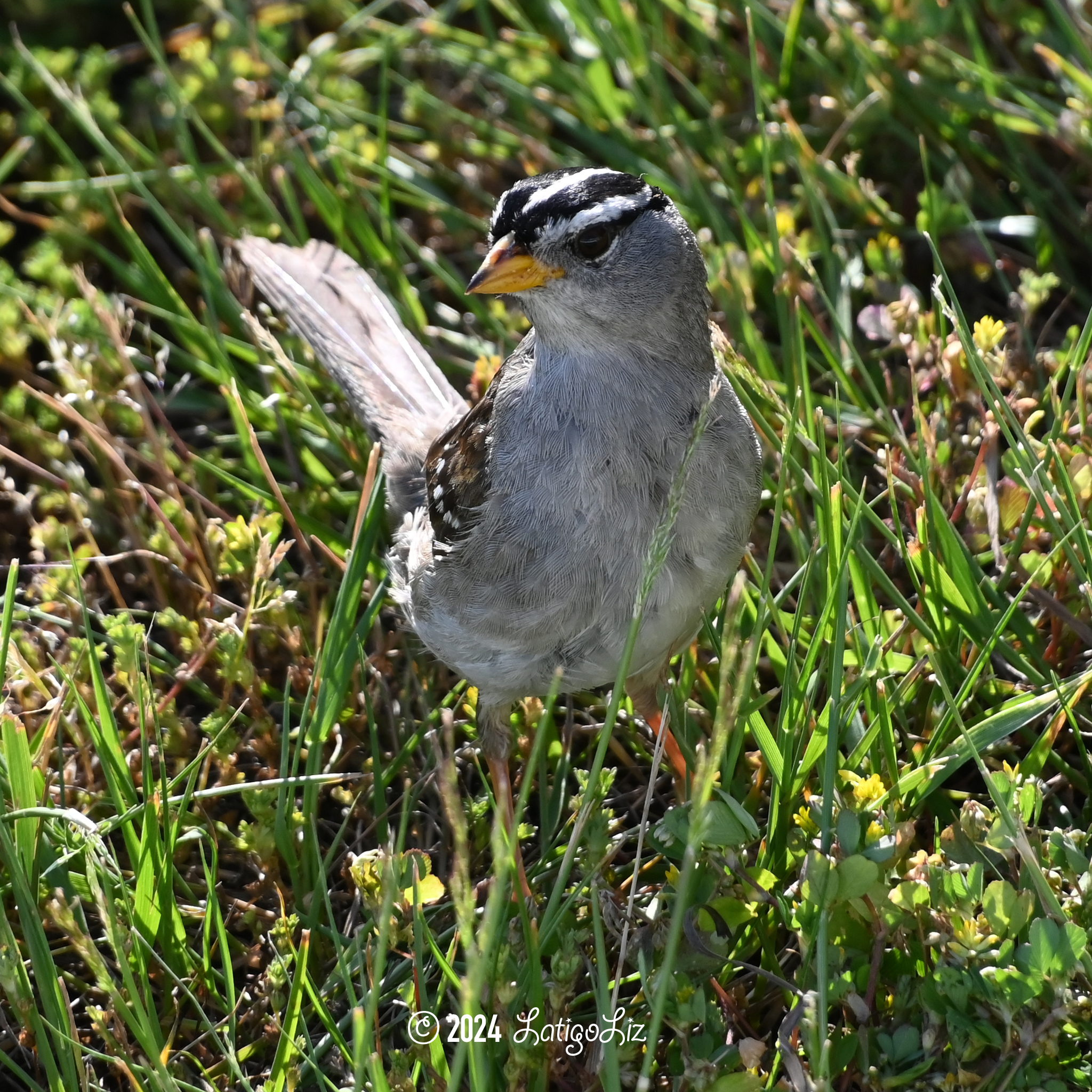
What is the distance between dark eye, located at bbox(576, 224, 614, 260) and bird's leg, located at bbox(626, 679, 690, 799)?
1.10 metres

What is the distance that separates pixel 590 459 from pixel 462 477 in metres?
0.46

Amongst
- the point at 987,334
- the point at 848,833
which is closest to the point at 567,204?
the point at 987,334

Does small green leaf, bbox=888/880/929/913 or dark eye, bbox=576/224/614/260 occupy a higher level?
dark eye, bbox=576/224/614/260

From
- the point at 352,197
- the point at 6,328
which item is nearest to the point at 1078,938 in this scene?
the point at 352,197

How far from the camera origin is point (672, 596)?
2857 millimetres

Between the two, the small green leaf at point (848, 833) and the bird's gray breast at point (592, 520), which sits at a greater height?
the bird's gray breast at point (592, 520)

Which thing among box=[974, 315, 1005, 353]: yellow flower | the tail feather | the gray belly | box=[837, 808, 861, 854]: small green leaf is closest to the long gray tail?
the tail feather

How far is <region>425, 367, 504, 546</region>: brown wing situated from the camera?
10.1 ft

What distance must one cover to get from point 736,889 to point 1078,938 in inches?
29.2

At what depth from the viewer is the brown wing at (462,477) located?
3.08 meters

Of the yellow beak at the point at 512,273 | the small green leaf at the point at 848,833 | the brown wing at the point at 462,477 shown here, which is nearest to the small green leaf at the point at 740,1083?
the small green leaf at the point at 848,833

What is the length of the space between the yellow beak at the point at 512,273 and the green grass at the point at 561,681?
59cm

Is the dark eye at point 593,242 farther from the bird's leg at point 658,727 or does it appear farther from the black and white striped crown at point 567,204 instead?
the bird's leg at point 658,727

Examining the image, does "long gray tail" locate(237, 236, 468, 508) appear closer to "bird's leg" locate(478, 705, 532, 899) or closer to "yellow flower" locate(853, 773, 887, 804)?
"bird's leg" locate(478, 705, 532, 899)
